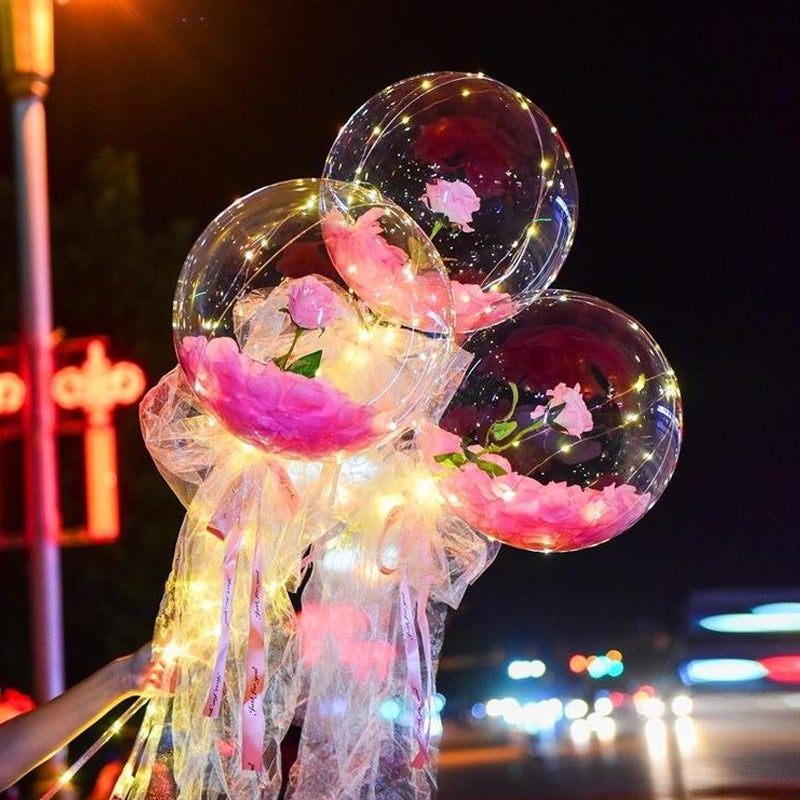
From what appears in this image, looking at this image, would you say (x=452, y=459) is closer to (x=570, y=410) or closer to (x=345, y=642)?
(x=570, y=410)

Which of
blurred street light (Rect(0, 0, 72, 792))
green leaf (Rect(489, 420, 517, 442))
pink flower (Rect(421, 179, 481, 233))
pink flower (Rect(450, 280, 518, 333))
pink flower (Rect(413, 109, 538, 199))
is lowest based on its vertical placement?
green leaf (Rect(489, 420, 517, 442))

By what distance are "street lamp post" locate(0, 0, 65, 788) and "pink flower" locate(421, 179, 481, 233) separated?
535 centimetres

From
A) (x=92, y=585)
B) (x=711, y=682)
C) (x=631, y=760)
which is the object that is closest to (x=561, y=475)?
(x=92, y=585)

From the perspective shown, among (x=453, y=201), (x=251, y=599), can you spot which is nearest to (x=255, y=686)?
(x=251, y=599)

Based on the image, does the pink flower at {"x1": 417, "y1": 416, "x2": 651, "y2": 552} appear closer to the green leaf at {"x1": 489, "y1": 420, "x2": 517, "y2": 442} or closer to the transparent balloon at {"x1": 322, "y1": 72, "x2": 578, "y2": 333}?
the green leaf at {"x1": 489, "y1": 420, "x2": 517, "y2": 442}

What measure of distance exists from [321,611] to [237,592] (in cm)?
26

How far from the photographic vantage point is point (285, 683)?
10.6 ft

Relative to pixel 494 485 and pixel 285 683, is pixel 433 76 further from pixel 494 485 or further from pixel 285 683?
pixel 285 683

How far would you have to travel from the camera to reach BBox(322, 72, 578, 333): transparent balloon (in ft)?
11.3

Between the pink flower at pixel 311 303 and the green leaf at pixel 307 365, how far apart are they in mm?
83

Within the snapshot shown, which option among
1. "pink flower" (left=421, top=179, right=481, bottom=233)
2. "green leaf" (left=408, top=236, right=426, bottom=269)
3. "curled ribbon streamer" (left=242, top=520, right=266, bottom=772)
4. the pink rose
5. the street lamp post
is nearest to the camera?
"curled ribbon streamer" (left=242, top=520, right=266, bottom=772)

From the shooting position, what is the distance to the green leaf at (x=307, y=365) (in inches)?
119

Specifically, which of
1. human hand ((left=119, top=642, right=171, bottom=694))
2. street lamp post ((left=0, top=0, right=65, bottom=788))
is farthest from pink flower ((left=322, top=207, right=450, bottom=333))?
street lamp post ((left=0, top=0, right=65, bottom=788))

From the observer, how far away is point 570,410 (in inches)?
135
